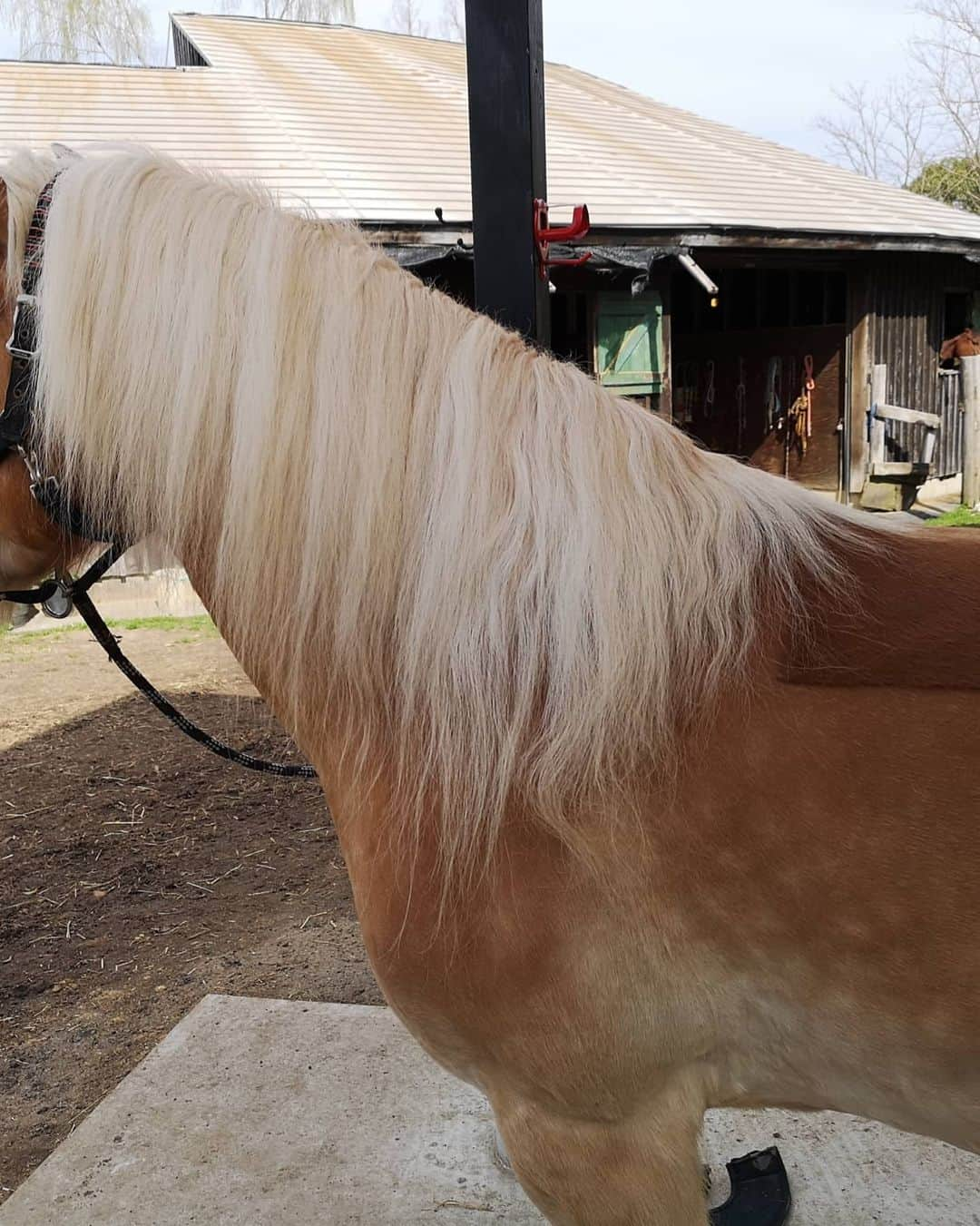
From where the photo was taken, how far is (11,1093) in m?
2.71

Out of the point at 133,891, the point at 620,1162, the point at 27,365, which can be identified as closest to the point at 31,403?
the point at 27,365

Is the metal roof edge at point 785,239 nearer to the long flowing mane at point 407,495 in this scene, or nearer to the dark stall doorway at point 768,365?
the dark stall doorway at point 768,365

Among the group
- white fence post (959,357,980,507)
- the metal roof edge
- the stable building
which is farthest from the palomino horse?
white fence post (959,357,980,507)

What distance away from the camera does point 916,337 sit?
1184 centimetres

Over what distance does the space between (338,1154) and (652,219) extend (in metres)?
8.08

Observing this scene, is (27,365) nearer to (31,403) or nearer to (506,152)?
(31,403)

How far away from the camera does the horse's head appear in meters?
1.33

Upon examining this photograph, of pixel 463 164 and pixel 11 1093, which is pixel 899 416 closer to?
pixel 463 164

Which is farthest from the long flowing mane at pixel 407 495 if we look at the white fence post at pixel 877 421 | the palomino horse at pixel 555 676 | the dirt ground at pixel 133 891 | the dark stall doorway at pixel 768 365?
the white fence post at pixel 877 421

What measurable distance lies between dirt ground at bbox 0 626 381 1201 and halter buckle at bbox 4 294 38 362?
200 cm

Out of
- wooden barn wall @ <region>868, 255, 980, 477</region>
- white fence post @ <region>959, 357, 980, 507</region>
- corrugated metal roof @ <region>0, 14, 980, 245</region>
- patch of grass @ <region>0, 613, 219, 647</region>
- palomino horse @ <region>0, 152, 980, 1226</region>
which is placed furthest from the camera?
wooden barn wall @ <region>868, 255, 980, 477</region>

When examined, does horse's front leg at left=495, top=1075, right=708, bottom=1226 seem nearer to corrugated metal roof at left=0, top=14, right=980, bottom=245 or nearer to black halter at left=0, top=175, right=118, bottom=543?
black halter at left=0, top=175, right=118, bottom=543

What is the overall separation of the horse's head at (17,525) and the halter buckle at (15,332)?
0.11ft

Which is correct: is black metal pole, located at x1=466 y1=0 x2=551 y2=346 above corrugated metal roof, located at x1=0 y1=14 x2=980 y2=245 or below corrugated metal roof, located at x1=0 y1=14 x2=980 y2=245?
below
